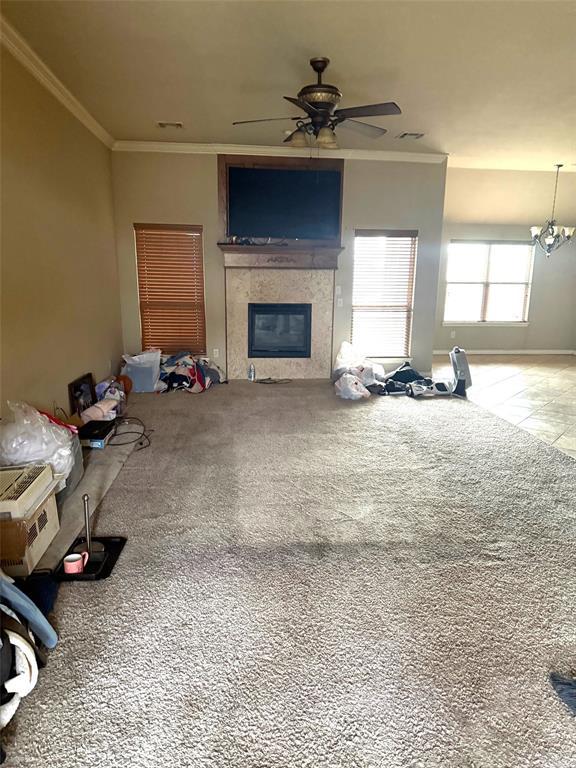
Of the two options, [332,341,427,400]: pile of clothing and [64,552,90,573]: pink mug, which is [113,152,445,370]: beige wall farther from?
[64,552,90,573]: pink mug

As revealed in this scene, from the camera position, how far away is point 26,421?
2.76 meters

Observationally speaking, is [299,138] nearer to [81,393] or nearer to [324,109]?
[324,109]

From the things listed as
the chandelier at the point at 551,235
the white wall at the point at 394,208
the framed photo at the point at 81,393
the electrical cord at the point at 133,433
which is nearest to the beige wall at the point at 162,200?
the framed photo at the point at 81,393

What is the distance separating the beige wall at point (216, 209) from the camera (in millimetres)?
5625

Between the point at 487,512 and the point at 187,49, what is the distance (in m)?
3.83

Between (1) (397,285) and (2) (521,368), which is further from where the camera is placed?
(2) (521,368)

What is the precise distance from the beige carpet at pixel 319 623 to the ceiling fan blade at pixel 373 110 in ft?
8.58

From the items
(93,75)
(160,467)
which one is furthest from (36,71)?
(160,467)

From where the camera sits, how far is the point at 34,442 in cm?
269

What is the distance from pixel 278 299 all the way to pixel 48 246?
2995mm

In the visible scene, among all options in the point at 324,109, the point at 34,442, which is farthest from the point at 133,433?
the point at 324,109

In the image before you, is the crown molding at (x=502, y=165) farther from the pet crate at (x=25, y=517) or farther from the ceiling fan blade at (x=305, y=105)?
the pet crate at (x=25, y=517)

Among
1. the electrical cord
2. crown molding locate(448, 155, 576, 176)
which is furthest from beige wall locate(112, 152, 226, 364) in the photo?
crown molding locate(448, 155, 576, 176)

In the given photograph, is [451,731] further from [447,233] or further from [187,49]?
[447,233]
